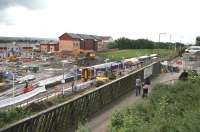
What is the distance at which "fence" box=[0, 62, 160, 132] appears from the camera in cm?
1110

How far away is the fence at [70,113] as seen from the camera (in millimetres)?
11102

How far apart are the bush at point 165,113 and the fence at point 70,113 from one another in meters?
1.94

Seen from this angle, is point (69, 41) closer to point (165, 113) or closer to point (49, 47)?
point (49, 47)

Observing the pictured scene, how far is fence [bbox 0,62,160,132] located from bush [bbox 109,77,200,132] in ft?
6.37

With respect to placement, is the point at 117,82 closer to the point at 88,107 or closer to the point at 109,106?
the point at 109,106

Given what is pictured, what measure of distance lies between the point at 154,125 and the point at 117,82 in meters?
10.3

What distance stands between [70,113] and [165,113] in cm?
385

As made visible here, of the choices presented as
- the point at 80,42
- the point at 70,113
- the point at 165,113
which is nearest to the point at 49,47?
the point at 80,42

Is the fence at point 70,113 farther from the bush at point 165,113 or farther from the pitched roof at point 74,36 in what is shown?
the pitched roof at point 74,36

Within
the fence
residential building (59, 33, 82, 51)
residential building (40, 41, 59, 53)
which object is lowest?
the fence

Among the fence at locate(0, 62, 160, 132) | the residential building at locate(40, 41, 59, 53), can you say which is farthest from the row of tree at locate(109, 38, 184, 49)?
the fence at locate(0, 62, 160, 132)

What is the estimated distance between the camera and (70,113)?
13844 millimetres

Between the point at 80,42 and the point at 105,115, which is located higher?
the point at 80,42

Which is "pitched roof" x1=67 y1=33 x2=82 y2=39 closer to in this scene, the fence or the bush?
the fence
